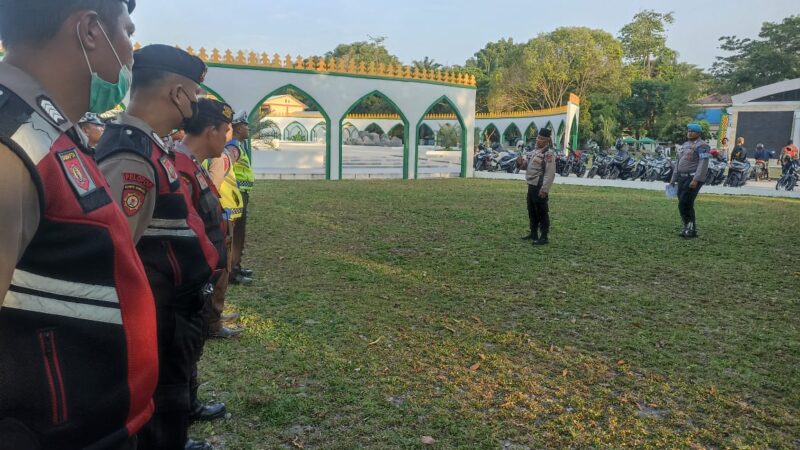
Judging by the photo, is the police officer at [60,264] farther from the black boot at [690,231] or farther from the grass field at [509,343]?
the black boot at [690,231]

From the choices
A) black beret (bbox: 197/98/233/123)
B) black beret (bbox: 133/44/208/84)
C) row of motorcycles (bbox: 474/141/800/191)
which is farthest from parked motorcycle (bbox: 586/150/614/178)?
black beret (bbox: 133/44/208/84)

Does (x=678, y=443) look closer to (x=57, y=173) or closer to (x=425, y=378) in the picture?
(x=425, y=378)

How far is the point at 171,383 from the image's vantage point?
78.0 inches

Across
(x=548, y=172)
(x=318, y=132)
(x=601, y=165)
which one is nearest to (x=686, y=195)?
(x=548, y=172)

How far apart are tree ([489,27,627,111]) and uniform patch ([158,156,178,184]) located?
3815 cm

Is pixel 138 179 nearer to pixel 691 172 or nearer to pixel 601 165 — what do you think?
pixel 691 172

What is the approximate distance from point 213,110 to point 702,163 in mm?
6948

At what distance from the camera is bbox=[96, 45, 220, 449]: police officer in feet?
5.81

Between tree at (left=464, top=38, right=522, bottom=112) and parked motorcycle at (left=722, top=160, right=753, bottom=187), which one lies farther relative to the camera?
tree at (left=464, top=38, right=522, bottom=112)

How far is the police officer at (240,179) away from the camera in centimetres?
463

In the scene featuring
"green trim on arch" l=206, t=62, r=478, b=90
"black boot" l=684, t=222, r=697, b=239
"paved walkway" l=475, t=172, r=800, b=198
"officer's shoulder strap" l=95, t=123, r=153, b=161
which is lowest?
"black boot" l=684, t=222, r=697, b=239

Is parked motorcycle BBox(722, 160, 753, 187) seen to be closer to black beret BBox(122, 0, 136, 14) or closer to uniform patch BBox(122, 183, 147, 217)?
uniform patch BBox(122, 183, 147, 217)

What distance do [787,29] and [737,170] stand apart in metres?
30.7

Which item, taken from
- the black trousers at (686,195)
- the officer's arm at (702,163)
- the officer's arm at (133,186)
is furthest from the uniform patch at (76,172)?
the black trousers at (686,195)
